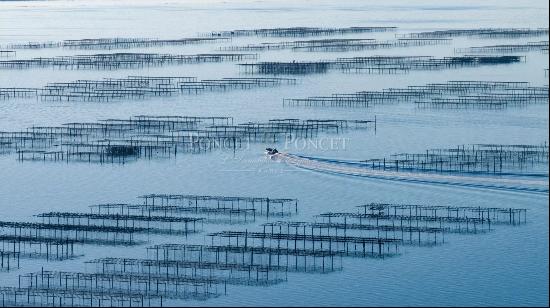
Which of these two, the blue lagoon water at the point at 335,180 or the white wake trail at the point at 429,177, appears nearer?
the blue lagoon water at the point at 335,180

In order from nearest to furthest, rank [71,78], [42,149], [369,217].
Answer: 1. [369,217]
2. [42,149]
3. [71,78]

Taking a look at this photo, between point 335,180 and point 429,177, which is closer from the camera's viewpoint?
point 429,177

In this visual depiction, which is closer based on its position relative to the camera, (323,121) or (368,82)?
(323,121)

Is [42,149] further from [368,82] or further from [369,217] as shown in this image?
[368,82]

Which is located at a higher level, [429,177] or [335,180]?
[429,177]

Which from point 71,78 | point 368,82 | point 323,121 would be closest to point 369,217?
point 323,121

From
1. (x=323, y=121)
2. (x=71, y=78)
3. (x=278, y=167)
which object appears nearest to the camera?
(x=278, y=167)

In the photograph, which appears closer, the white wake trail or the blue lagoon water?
the blue lagoon water

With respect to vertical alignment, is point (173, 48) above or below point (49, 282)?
above

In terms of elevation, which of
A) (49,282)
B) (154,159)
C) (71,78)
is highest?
(71,78)
